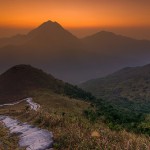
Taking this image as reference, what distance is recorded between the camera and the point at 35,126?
27609 mm

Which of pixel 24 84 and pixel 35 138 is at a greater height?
pixel 35 138

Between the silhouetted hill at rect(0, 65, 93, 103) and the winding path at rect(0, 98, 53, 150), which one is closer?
the winding path at rect(0, 98, 53, 150)

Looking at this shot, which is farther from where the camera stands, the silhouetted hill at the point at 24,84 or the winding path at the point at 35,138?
the silhouetted hill at the point at 24,84

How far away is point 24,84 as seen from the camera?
110 m

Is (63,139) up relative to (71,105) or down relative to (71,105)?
up

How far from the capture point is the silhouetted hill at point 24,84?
102 m

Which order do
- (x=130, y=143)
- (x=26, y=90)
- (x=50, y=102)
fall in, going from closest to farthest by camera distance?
1. (x=130, y=143)
2. (x=50, y=102)
3. (x=26, y=90)

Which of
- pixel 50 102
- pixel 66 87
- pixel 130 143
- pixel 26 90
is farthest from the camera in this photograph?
pixel 66 87

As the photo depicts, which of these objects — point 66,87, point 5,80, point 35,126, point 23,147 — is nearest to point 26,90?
point 5,80

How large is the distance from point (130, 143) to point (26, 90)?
87.8 meters

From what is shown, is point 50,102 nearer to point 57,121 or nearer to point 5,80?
point 5,80

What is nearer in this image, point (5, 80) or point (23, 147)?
point (23, 147)

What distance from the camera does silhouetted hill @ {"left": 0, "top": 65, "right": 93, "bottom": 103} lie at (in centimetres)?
10159

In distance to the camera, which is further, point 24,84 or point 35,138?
point 24,84
